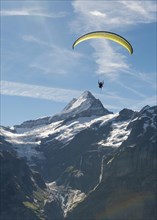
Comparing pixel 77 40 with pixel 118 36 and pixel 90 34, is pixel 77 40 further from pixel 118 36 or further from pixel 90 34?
pixel 118 36

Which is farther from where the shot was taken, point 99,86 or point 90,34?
point 99,86

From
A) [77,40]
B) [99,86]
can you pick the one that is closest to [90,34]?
[77,40]

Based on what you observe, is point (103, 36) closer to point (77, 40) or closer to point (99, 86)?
point (77, 40)

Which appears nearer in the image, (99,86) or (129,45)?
(129,45)

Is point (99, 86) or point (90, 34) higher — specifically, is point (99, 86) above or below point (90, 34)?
below

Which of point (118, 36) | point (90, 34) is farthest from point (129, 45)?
point (90, 34)

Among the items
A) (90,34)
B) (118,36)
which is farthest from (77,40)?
(118,36)

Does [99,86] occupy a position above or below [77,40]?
below

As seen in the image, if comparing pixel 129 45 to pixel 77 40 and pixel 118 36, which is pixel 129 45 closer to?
pixel 118 36
